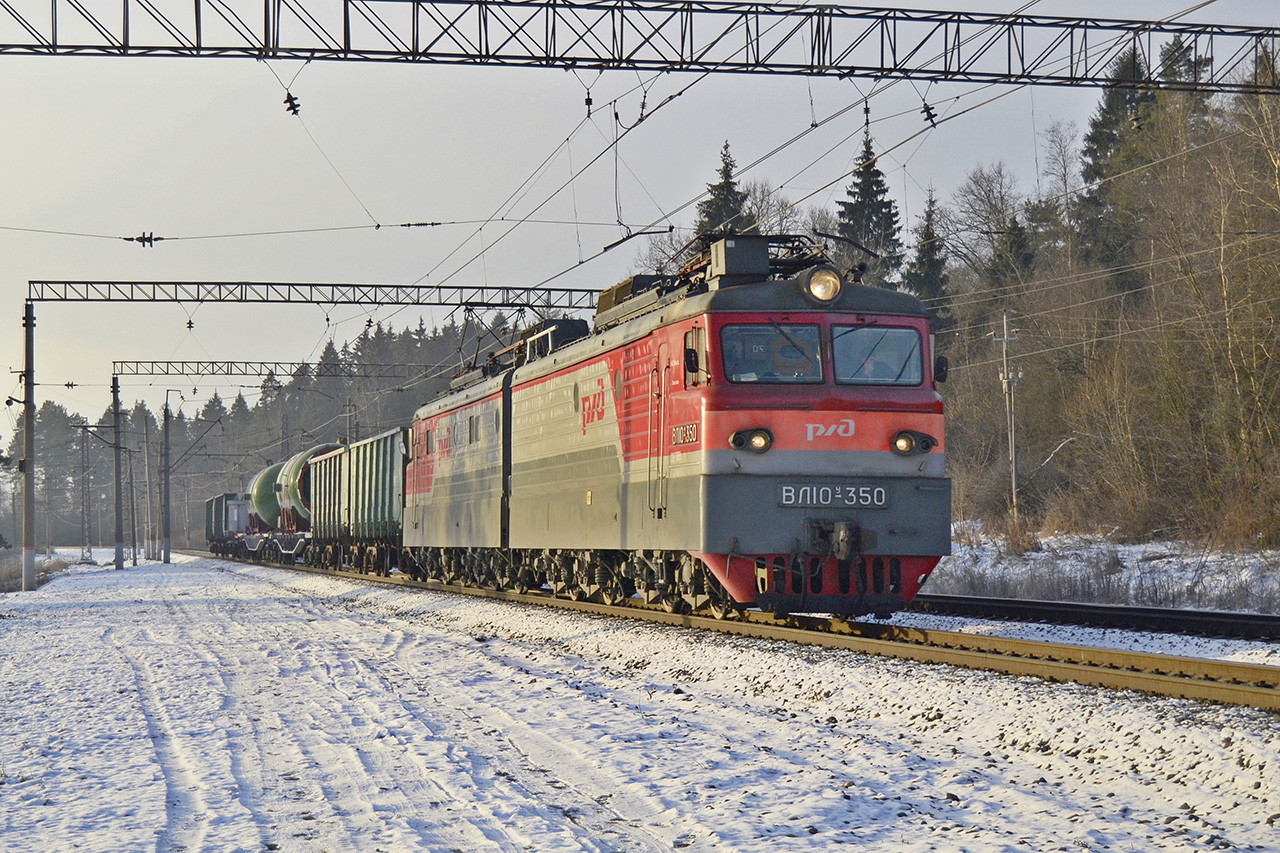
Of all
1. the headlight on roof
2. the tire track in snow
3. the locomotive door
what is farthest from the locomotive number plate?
the tire track in snow

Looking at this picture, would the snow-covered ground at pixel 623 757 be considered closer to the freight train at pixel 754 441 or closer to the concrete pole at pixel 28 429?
the freight train at pixel 754 441

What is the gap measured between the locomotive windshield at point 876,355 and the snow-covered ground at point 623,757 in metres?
3.00

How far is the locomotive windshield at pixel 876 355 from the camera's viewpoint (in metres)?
12.9

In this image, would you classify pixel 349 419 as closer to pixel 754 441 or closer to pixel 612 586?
pixel 612 586

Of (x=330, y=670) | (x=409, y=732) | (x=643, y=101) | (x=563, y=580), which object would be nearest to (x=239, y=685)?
(x=330, y=670)

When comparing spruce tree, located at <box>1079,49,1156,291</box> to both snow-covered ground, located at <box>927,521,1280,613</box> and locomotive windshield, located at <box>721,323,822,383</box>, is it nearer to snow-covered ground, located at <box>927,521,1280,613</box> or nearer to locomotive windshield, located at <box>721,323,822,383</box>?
snow-covered ground, located at <box>927,521,1280,613</box>

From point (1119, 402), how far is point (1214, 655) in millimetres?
22833

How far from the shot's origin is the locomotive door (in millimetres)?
13609

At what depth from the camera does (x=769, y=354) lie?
12820 mm

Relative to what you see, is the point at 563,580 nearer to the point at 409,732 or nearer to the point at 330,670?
the point at 330,670

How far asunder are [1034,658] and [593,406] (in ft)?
24.2

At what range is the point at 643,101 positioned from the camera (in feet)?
63.6

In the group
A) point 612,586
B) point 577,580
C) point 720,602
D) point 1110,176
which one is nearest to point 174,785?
point 720,602

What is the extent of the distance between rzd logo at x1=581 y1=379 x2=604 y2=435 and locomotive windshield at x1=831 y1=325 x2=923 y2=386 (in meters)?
3.87
